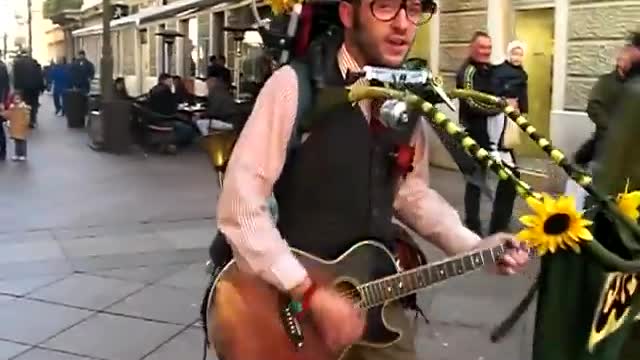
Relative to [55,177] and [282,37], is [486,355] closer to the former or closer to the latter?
[282,37]

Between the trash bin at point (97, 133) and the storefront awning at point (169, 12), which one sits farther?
the storefront awning at point (169, 12)

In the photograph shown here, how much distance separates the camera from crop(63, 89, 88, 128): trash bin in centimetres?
2473

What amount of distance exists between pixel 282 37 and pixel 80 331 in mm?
3381

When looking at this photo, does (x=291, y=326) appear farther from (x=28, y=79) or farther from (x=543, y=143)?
(x=28, y=79)

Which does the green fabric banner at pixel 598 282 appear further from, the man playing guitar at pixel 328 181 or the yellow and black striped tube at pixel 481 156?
the man playing guitar at pixel 328 181

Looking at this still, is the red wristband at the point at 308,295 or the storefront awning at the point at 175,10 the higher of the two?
the storefront awning at the point at 175,10

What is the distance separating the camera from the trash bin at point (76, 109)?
2473 centimetres

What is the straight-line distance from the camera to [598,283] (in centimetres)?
218

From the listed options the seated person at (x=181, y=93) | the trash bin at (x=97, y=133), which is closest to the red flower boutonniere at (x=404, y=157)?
the trash bin at (x=97, y=133)

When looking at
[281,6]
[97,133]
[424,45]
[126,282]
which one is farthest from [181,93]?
[281,6]

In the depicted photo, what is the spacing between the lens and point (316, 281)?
107 inches

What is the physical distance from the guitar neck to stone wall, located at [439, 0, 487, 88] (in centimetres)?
1183

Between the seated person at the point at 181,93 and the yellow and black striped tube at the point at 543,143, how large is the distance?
56.0 feet

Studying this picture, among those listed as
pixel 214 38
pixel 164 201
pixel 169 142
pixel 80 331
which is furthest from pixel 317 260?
pixel 214 38
